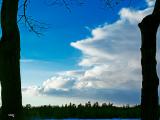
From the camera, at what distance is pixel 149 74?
15578 mm

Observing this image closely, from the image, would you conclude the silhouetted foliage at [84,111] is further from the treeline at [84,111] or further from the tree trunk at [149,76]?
the tree trunk at [149,76]

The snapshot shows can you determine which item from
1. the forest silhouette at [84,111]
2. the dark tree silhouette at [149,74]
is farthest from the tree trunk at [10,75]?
the forest silhouette at [84,111]

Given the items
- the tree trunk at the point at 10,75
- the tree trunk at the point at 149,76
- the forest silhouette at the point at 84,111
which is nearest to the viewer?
the tree trunk at the point at 149,76

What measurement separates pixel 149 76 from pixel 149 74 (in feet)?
0.20

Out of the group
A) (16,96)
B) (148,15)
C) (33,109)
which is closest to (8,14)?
(16,96)

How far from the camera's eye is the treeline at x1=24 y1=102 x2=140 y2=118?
2519 centimetres

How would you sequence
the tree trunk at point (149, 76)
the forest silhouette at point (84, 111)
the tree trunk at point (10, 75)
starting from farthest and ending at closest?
1. the forest silhouette at point (84, 111)
2. the tree trunk at point (10, 75)
3. the tree trunk at point (149, 76)

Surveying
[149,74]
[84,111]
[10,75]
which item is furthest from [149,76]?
[84,111]

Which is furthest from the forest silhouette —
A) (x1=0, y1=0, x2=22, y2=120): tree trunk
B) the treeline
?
(x1=0, y1=0, x2=22, y2=120): tree trunk

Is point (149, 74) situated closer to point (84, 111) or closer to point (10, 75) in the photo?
point (10, 75)

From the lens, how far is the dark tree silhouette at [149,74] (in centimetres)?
1552

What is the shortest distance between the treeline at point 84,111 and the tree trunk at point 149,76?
967 cm

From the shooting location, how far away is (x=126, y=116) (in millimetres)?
25156

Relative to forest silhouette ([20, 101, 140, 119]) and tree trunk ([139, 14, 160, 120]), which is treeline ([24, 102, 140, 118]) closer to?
forest silhouette ([20, 101, 140, 119])
